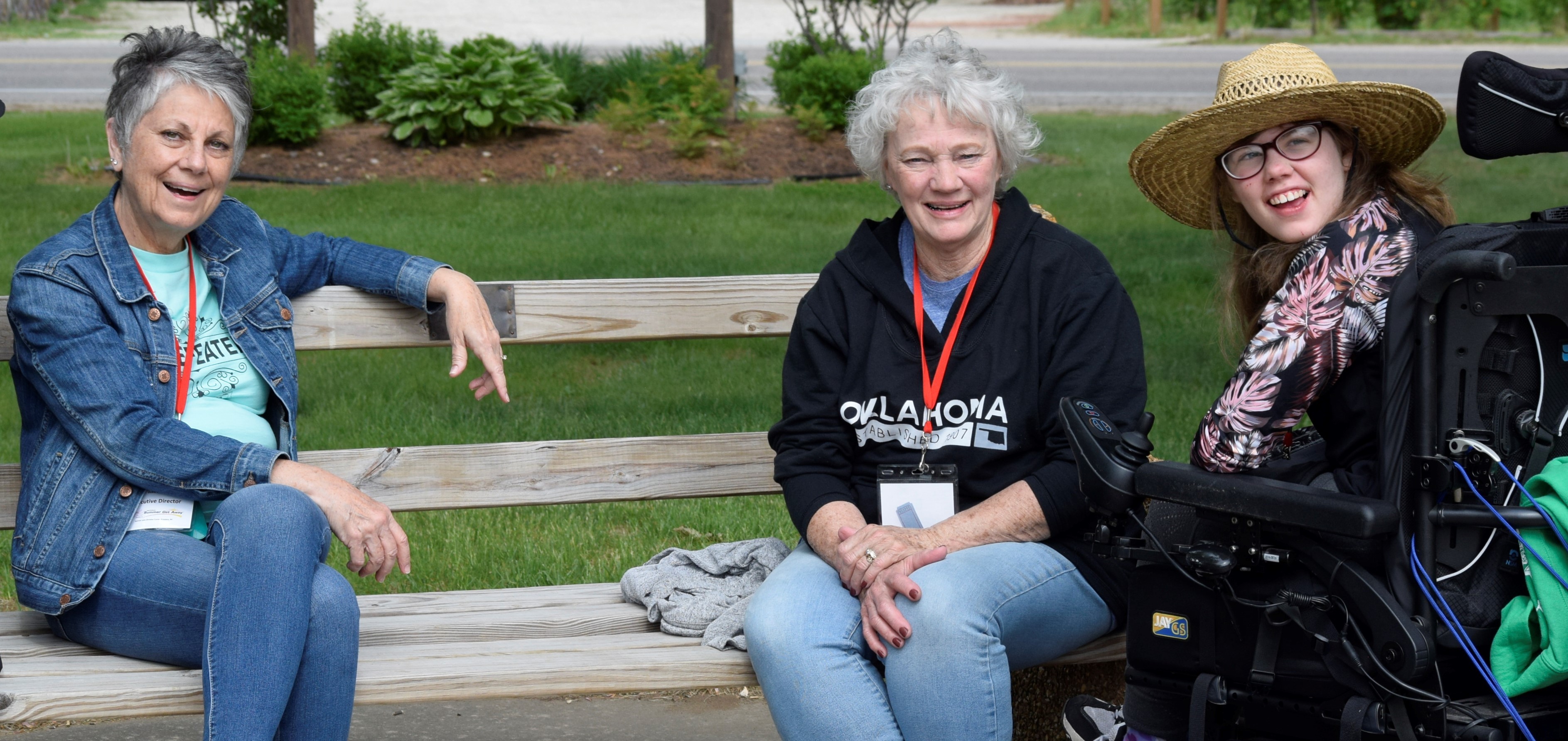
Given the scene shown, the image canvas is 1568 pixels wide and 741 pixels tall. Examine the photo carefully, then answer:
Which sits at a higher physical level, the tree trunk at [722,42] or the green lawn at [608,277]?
the tree trunk at [722,42]

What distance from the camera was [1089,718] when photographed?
300 cm

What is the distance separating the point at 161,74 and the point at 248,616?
1.10 m

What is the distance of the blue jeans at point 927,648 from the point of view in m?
2.65

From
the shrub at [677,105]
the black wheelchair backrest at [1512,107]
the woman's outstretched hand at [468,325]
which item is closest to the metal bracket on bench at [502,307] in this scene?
the woman's outstretched hand at [468,325]

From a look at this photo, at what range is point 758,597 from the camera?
113 inches

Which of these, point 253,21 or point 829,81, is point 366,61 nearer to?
point 253,21

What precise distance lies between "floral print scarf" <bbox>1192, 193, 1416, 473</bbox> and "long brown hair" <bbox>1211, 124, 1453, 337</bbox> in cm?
13

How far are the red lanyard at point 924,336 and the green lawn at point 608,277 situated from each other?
0.51m

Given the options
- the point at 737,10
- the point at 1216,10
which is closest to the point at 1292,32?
the point at 1216,10

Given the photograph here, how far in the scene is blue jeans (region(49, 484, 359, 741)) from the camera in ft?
8.48

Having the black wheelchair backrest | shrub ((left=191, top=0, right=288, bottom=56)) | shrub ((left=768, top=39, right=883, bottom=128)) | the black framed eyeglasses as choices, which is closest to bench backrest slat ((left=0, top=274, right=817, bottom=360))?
the black framed eyeglasses

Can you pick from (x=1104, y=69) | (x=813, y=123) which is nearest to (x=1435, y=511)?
(x=813, y=123)

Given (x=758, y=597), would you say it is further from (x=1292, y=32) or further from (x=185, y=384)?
(x=1292, y=32)

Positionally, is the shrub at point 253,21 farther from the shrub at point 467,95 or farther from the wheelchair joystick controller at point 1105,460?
the wheelchair joystick controller at point 1105,460
